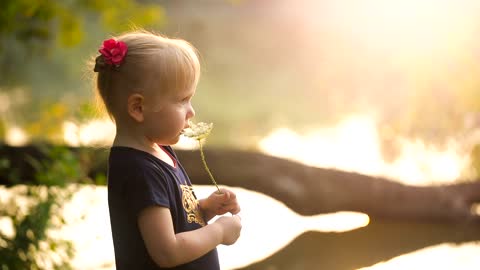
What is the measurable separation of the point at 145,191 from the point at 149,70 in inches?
8.3

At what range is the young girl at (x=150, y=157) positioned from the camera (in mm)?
1337

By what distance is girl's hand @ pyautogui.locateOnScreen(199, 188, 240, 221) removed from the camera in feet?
4.90

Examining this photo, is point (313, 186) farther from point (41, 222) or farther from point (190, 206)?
point (190, 206)

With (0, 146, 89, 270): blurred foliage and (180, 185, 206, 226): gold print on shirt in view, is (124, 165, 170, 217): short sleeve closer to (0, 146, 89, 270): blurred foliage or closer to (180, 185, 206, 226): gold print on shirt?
(180, 185, 206, 226): gold print on shirt

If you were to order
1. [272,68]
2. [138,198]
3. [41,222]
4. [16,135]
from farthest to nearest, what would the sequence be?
1. [272,68]
2. [16,135]
3. [41,222]
4. [138,198]

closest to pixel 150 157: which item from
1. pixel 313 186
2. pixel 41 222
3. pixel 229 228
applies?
pixel 229 228

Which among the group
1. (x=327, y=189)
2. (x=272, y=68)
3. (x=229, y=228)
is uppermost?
(x=272, y=68)

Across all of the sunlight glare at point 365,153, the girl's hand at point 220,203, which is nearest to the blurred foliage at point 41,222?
the girl's hand at point 220,203

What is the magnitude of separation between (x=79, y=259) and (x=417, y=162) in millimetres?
2473

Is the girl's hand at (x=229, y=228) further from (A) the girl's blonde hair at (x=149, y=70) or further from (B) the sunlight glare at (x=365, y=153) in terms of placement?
(B) the sunlight glare at (x=365, y=153)

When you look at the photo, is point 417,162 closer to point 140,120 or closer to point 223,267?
point 223,267

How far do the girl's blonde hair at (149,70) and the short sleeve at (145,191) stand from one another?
13cm

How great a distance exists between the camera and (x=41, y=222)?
103 inches

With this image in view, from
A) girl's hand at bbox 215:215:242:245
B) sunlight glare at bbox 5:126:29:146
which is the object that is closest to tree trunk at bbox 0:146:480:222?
girl's hand at bbox 215:215:242:245
